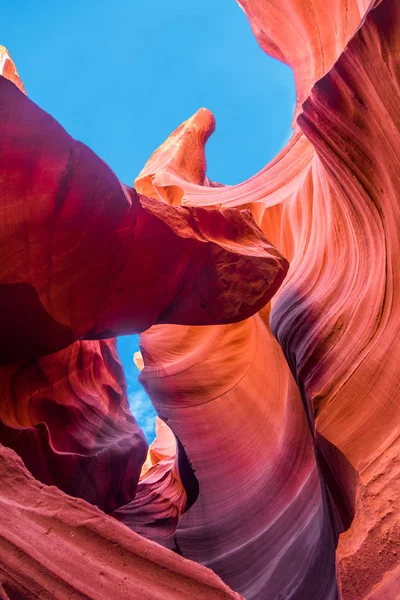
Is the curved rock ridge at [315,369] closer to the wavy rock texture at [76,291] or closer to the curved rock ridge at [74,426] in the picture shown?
the wavy rock texture at [76,291]

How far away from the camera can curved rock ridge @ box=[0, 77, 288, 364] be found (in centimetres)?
291

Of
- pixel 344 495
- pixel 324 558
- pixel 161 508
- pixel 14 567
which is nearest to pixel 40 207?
pixel 14 567

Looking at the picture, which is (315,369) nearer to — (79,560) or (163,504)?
(79,560)

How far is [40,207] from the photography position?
3.02 m

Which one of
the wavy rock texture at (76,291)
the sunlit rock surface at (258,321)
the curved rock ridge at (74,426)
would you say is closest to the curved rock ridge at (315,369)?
the sunlit rock surface at (258,321)

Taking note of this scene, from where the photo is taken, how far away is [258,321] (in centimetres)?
642

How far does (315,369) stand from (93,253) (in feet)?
5.68

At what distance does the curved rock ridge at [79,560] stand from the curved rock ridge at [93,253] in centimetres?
161

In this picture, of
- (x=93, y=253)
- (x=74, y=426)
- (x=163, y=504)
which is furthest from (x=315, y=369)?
(x=163, y=504)

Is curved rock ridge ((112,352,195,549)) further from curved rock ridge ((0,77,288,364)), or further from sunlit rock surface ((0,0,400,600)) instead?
curved rock ridge ((0,77,288,364))

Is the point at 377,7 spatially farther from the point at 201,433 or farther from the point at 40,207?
the point at 201,433

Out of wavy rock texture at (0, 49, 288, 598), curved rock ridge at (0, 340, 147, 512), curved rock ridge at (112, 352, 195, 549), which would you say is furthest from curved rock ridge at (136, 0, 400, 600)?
curved rock ridge at (112, 352, 195, 549)

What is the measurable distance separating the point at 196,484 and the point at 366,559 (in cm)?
550

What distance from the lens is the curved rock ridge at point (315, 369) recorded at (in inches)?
97.2
